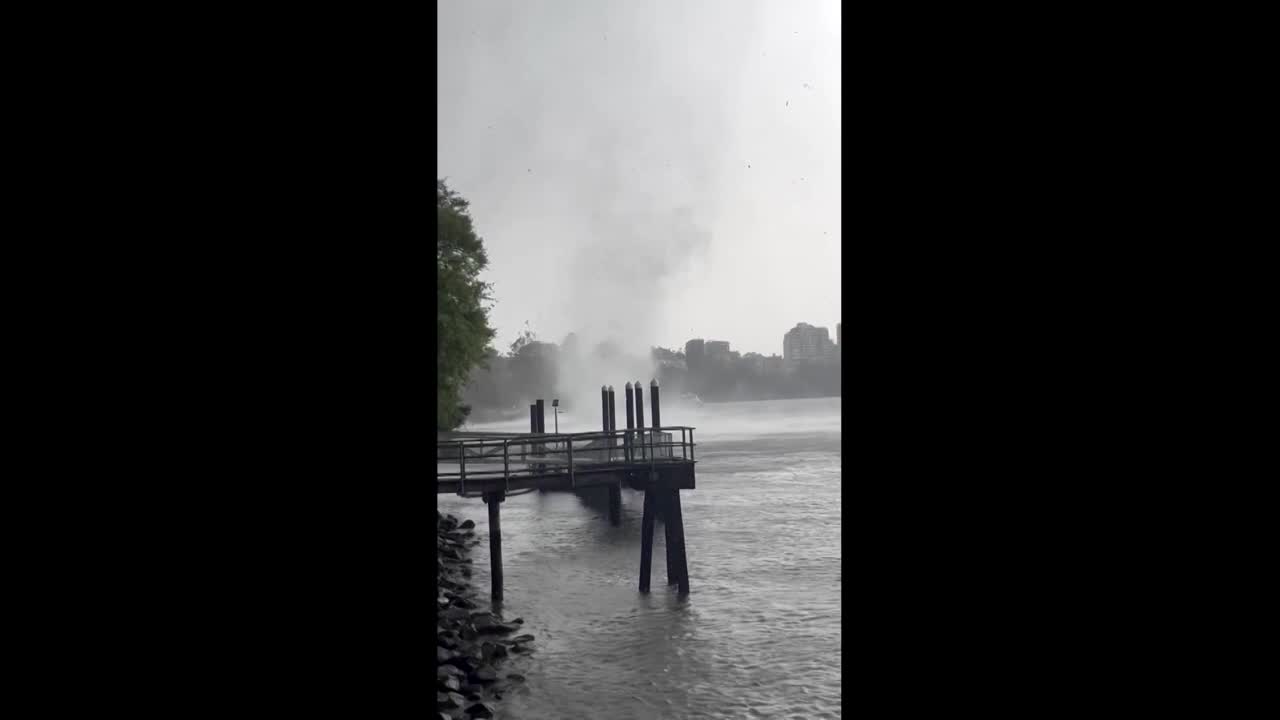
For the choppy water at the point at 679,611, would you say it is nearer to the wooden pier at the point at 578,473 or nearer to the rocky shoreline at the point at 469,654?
the rocky shoreline at the point at 469,654

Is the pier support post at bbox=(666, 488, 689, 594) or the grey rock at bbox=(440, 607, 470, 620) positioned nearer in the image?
the grey rock at bbox=(440, 607, 470, 620)

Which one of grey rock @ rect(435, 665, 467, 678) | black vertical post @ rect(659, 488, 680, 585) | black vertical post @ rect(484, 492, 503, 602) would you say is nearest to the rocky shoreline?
grey rock @ rect(435, 665, 467, 678)

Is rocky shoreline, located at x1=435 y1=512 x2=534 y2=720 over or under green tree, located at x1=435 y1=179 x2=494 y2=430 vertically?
under

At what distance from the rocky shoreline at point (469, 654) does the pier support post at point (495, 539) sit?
0.57 metres

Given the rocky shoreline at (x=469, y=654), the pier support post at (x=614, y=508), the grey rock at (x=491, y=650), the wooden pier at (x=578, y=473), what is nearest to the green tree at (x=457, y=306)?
the wooden pier at (x=578, y=473)

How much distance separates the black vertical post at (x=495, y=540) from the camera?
15613 mm

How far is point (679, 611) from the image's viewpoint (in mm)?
18031

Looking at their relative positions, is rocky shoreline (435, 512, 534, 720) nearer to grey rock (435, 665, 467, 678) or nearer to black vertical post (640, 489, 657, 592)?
grey rock (435, 665, 467, 678)

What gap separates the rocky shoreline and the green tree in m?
4.01

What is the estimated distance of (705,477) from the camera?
50781mm

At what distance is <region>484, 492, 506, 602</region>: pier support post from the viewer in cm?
1560

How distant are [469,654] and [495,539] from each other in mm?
4287
